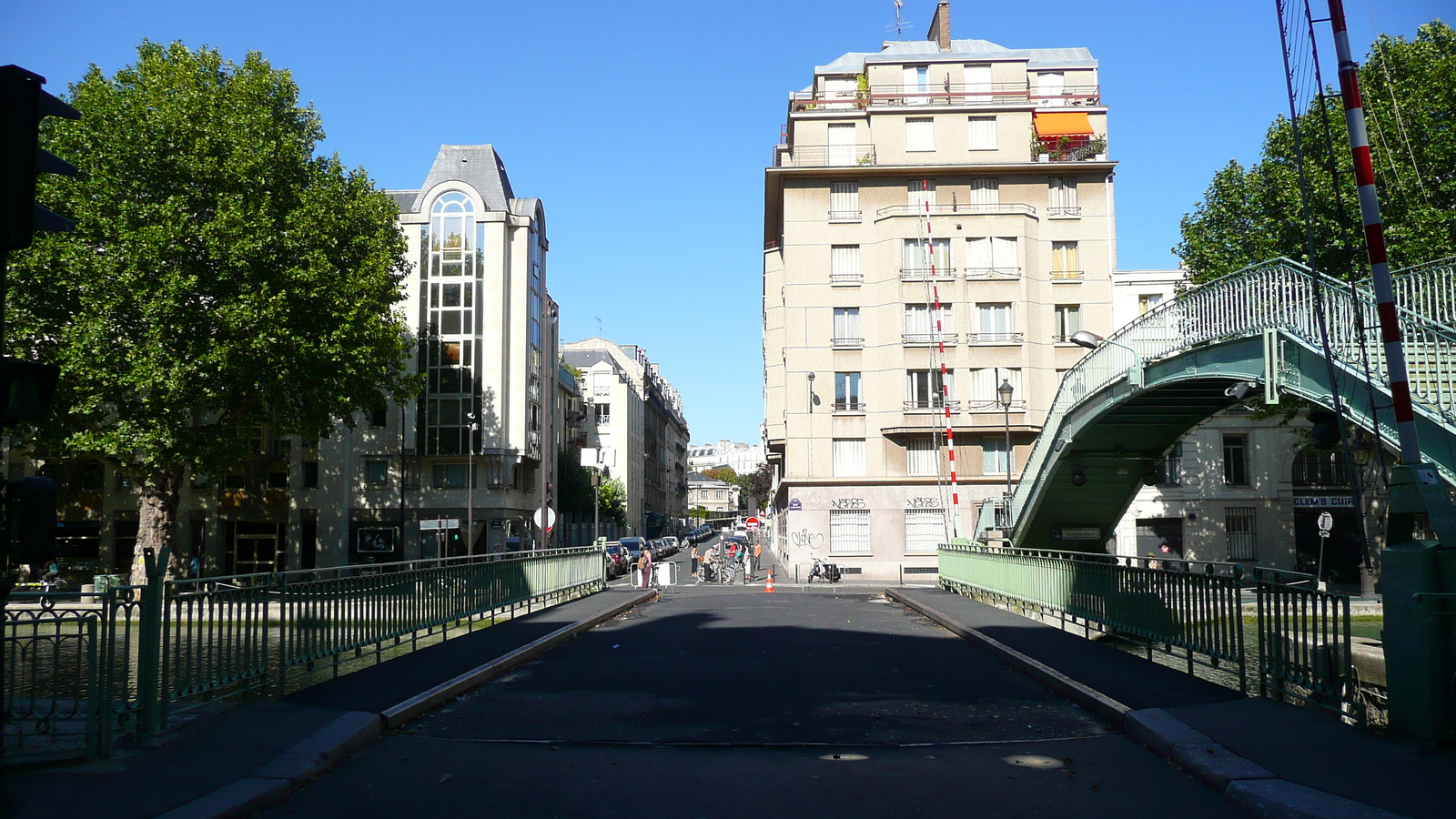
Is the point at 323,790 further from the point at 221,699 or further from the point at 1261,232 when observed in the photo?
the point at 1261,232

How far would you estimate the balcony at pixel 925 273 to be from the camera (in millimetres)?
44688

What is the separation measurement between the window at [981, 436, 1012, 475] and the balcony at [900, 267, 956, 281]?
6.49 meters

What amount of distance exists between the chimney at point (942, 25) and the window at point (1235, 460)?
20847mm

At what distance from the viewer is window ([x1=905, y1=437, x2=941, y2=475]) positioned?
1745 inches

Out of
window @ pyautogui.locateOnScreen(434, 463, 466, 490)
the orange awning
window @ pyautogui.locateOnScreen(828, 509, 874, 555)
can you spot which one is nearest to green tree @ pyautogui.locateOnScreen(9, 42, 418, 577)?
window @ pyautogui.locateOnScreen(434, 463, 466, 490)

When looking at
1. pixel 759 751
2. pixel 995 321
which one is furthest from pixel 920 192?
pixel 759 751

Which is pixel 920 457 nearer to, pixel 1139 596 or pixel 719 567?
pixel 719 567

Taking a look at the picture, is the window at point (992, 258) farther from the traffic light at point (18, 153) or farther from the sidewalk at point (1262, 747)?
the traffic light at point (18, 153)

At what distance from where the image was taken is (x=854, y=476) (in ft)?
146

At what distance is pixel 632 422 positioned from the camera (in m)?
97.1

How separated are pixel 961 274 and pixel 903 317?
2.86m

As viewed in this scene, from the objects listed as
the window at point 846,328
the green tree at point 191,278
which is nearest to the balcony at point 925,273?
the window at point 846,328

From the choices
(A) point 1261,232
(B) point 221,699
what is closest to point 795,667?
(B) point 221,699

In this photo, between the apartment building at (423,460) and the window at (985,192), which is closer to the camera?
the window at (985,192)
